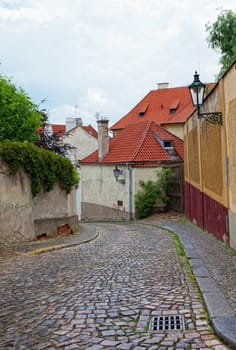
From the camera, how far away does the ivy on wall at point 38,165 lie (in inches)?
451

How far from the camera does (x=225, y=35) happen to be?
25219 millimetres

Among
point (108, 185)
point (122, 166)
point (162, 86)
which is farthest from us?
point (162, 86)

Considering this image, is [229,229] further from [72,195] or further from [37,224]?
[72,195]

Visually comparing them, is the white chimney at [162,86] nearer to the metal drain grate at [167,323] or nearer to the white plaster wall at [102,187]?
the white plaster wall at [102,187]

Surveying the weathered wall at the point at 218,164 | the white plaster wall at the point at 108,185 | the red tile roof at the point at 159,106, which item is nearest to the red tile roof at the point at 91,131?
the red tile roof at the point at 159,106

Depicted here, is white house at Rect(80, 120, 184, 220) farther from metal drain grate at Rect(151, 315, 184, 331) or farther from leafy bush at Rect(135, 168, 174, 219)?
metal drain grate at Rect(151, 315, 184, 331)

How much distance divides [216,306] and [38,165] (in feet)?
28.3

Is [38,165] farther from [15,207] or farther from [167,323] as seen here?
[167,323]

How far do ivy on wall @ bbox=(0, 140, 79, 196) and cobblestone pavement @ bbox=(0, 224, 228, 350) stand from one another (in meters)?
3.21

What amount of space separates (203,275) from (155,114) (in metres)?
39.1

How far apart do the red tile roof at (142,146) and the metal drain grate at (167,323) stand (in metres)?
21.4

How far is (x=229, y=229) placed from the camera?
986 cm

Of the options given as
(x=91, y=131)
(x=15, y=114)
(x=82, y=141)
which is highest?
(x=91, y=131)

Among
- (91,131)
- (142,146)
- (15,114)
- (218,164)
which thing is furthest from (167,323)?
(91,131)
